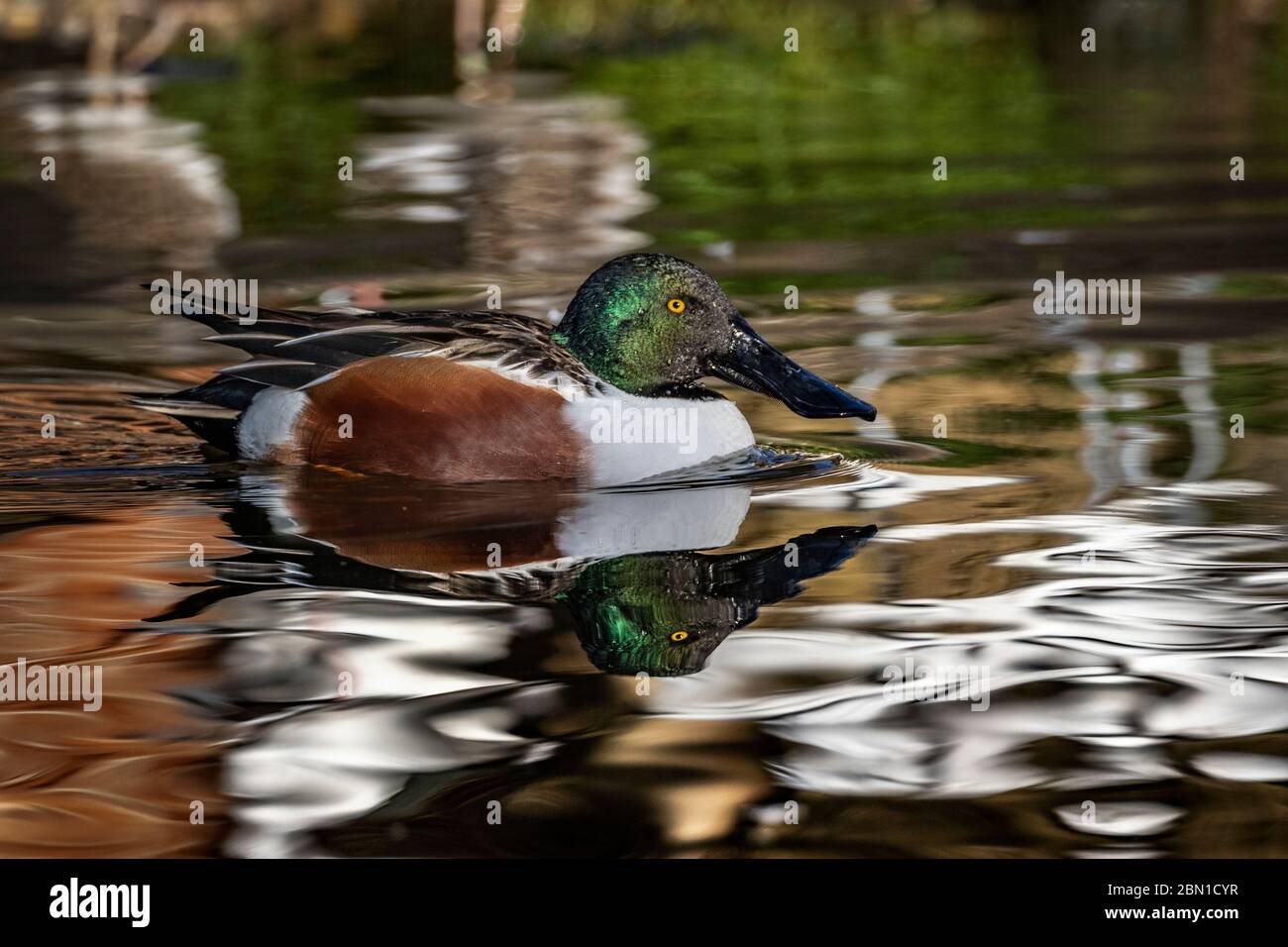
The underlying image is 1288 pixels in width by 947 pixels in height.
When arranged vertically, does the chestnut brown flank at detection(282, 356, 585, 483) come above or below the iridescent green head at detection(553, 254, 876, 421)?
below

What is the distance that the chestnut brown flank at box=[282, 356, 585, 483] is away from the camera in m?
6.09

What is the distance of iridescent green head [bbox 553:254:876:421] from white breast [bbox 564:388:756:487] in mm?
109

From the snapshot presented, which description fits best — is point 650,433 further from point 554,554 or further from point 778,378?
point 554,554

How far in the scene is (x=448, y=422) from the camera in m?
6.13

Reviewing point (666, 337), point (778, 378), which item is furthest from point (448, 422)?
point (778, 378)

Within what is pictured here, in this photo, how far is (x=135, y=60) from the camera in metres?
19.1

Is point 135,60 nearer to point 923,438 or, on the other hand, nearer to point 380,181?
point 380,181

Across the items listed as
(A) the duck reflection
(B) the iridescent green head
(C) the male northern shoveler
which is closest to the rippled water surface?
(A) the duck reflection

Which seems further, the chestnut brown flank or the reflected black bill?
the reflected black bill

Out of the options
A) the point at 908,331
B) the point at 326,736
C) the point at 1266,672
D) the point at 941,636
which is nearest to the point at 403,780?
the point at 326,736

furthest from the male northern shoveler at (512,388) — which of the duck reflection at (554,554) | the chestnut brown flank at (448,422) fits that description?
the duck reflection at (554,554)

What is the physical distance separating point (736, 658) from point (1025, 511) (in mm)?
1593

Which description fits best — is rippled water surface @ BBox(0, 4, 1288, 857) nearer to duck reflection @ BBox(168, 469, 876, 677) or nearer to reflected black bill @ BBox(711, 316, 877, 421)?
duck reflection @ BBox(168, 469, 876, 677)

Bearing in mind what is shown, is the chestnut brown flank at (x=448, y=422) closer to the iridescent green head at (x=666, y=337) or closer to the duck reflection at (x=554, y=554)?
the duck reflection at (x=554, y=554)
